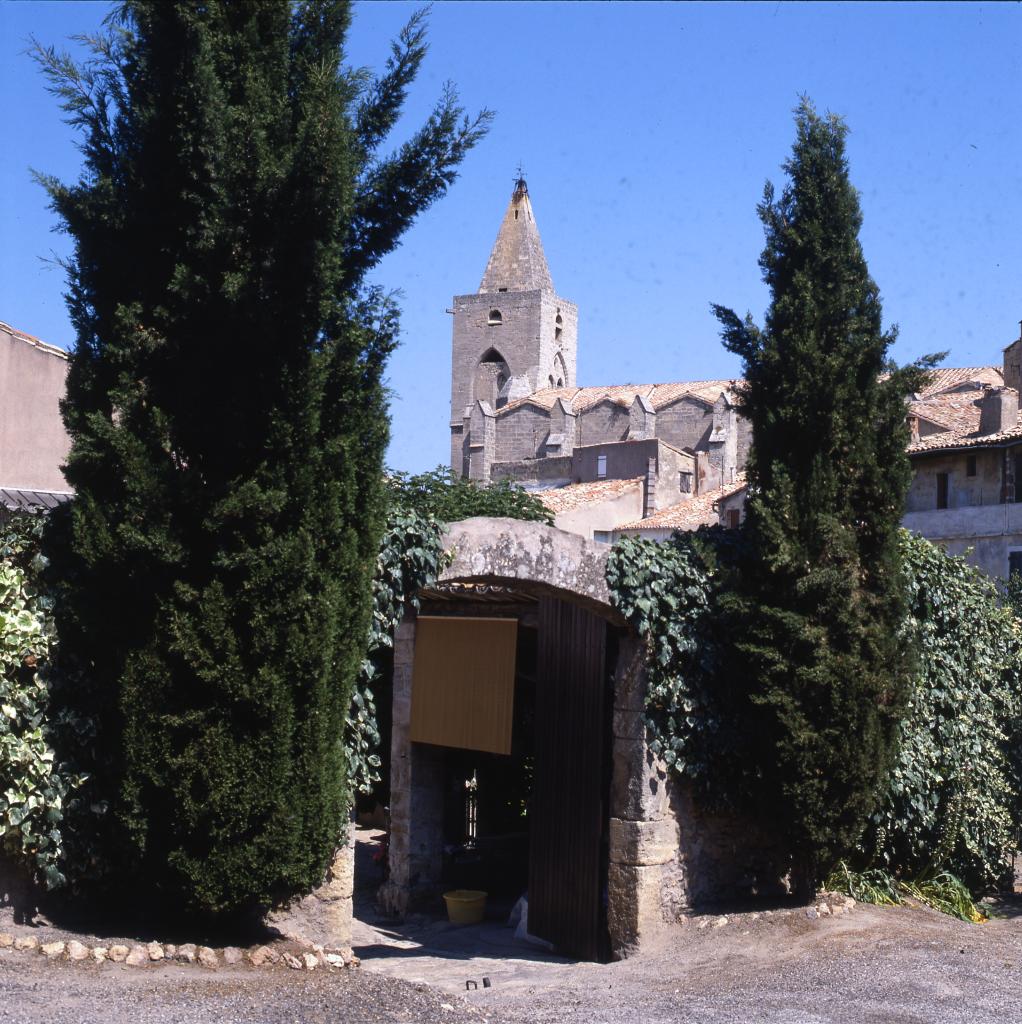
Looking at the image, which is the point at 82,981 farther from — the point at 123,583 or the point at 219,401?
the point at 219,401

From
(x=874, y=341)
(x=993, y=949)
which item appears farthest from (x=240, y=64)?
(x=993, y=949)

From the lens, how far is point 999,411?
2639cm

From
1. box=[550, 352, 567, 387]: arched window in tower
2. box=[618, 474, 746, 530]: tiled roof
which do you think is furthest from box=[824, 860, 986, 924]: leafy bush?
box=[550, 352, 567, 387]: arched window in tower

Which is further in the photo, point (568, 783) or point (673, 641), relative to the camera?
point (568, 783)

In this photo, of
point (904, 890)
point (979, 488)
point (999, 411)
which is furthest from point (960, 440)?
point (904, 890)

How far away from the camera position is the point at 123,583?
248 inches

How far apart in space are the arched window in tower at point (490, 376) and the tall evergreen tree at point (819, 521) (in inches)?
2835

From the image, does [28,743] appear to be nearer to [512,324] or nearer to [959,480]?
[959,480]

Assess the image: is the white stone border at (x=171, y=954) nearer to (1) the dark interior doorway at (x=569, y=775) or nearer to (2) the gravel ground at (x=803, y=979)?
(2) the gravel ground at (x=803, y=979)

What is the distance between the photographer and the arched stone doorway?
800cm

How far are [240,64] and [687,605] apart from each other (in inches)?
184

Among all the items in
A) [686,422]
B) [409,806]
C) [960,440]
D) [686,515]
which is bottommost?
[409,806]

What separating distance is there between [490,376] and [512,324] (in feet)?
12.4

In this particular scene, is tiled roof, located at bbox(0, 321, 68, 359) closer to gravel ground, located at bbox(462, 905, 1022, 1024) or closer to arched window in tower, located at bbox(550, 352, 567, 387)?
gravel ground, located at bbox(462, 905, 1022, 1024)
